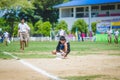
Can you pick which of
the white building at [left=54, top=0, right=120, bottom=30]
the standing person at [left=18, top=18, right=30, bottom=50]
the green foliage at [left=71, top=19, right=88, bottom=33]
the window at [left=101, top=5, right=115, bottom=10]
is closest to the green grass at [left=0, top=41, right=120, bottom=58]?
the standing person at [left=18, top=18, right=30, bottom=50]

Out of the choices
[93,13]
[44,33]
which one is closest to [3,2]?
[44,33]

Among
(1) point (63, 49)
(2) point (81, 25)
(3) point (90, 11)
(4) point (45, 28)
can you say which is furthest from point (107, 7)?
(1) point (63, 49)

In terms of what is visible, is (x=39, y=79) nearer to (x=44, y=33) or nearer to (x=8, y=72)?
(x=8, y=72)

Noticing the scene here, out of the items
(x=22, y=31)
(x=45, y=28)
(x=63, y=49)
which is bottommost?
(x=45, y=28)

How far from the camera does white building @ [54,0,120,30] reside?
73.0 meters

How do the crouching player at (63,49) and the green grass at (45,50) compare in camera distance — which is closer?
the crouching player at (63,49)

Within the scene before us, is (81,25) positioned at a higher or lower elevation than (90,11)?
lower

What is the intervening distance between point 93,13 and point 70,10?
6365 mm

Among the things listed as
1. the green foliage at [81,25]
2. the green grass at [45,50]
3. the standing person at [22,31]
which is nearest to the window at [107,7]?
the green foliage at [81,25]

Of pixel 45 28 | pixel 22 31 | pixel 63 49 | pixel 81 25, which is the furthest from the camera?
pixel 45 28

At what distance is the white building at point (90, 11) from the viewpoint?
7300 cm

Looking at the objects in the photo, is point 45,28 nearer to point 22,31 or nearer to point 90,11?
point 90,11

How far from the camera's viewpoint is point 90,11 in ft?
250

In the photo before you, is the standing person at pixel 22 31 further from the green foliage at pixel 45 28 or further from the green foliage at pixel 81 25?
the green foliage at pixel 45 28
